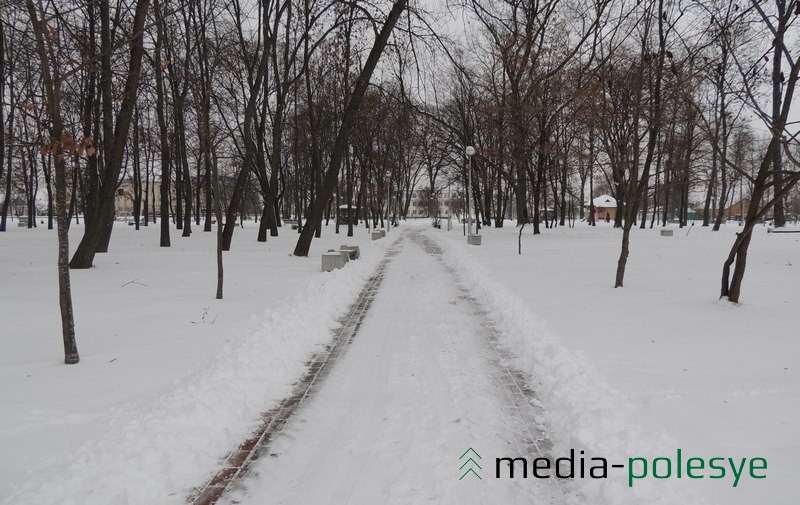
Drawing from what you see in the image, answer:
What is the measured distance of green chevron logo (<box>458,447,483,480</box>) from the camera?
3137mm

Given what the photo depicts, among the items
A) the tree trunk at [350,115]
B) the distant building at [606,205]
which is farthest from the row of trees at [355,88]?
the distant building at [606,205]

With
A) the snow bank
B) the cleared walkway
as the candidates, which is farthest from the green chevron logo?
the snow bank

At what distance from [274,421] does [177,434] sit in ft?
2.54

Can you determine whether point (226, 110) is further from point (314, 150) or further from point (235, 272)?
point (235, 272)

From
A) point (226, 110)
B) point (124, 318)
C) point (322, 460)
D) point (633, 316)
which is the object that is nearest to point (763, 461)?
point (322, 460)

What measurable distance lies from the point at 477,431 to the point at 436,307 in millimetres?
4754

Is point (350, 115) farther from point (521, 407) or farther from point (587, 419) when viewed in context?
point (587, 419)

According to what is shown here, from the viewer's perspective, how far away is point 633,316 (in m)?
7.29

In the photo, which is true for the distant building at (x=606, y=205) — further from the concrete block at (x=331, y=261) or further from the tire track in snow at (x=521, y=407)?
the tire track in snow at (x=521, y=407)

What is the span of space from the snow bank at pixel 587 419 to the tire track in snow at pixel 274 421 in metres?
2.20

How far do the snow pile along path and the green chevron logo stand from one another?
1.74 meters

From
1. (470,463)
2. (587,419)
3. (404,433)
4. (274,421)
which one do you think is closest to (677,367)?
(587,419)

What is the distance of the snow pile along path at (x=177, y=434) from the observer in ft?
9.39

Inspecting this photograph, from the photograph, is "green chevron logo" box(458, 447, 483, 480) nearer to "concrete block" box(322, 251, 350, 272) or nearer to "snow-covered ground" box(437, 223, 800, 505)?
"snow-covered ground" box(437, 223, 800, 505)
